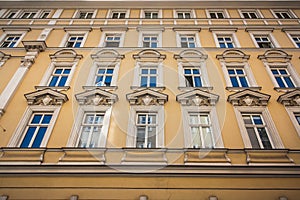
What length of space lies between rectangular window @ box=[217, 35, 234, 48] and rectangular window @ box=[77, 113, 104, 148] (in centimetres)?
827

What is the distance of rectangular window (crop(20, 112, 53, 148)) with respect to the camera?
758 centimetres

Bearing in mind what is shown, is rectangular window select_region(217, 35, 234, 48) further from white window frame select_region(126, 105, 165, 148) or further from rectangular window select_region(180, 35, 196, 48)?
white window frame select_region(126, 105, 165, 148)

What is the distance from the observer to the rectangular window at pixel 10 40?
42.1 feet

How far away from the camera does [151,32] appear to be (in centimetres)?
1355

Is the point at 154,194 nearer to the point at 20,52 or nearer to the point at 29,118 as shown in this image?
the point at 29,118

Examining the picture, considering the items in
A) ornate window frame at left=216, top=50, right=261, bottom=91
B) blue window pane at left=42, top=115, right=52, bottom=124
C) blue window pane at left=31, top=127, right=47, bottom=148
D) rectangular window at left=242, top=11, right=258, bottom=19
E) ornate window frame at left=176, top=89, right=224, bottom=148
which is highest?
rectangular window at left=242, top=11, right=258, bottom=19

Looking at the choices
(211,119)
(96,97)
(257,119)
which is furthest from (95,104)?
(257,119)

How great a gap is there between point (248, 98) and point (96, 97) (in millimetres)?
6184

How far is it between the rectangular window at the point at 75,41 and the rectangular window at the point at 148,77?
4699 mm

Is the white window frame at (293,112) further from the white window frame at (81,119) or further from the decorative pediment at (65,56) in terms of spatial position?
the decorative pediment at (65,56)

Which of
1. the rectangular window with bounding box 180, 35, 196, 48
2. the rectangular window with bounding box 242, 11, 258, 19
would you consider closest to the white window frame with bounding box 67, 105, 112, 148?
the rectangular window with bounding box 180, 35, 196, 48

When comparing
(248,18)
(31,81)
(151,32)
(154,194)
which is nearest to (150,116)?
(154,194)

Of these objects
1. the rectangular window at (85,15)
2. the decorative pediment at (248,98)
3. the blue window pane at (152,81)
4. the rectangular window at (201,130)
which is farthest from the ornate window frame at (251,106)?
the rectangular window at (85,15)

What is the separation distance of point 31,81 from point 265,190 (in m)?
10.1
